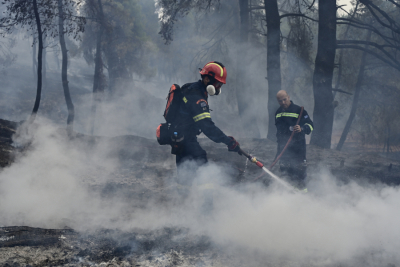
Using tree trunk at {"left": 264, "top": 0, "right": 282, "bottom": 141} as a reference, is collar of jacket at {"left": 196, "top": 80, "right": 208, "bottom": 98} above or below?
below

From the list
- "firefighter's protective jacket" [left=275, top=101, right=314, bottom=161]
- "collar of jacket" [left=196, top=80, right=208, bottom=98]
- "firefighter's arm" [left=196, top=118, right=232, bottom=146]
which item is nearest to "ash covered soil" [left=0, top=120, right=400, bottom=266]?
"firefighter's protective jacket" [left=275, top=101, right=314, bottom=161]

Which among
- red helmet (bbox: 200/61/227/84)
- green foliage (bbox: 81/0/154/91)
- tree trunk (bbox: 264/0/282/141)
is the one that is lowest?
red helmet (bbox: 200/61/227/84)

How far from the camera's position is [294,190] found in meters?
4.69

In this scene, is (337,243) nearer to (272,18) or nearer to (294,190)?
(294,190)

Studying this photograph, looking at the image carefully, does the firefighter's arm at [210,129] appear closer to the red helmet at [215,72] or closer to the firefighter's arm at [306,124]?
the red helmet at [215,72]

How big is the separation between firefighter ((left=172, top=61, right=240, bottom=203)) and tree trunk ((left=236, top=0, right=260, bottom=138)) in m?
8.68

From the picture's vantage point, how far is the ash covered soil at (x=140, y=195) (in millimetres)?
2881

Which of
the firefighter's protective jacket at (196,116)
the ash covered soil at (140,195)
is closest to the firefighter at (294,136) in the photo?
the ash covered soil at (140,195)

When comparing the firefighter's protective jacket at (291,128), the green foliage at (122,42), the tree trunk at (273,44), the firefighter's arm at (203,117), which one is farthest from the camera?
the green foliage at (122,42)

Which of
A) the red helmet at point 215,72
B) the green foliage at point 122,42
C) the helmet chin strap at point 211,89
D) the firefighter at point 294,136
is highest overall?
the green foliage at point 122,42

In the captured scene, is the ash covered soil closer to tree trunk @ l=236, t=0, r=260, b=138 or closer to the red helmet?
the red helmet

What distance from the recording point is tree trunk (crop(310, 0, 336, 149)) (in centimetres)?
820

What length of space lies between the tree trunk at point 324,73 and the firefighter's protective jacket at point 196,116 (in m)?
5.79

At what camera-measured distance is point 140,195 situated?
5320 mm
